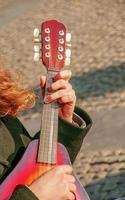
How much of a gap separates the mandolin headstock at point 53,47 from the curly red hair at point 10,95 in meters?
0.20

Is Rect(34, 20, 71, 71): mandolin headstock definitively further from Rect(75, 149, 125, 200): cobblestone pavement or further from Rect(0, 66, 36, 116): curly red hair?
Rect(75, 149, 125, 200): cobblestone pavement

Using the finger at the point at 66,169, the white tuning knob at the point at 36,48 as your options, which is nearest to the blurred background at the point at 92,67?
the white tuning knob at the point at 36,48

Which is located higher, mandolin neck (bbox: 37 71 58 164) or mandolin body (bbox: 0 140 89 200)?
mandolin neck (bbox: 37 71 58 164)

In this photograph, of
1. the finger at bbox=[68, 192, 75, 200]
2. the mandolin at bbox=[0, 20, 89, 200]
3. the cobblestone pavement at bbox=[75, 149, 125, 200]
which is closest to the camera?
the finger at bbox=[68, 192, 75, 200]

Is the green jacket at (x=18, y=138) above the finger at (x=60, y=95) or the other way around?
the other way around

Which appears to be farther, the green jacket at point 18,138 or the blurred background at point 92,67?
the blurred background at point 92,67

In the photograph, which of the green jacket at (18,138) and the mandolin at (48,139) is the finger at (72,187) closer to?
the mandolin at (48,139)

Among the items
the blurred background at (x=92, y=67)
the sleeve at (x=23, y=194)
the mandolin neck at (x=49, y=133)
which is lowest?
the blurred background at (x=92, y=67)

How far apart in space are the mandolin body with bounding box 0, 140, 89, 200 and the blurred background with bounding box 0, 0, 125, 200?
0.45 metres

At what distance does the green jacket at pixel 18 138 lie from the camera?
8.06 ft

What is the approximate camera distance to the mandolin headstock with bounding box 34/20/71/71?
8.11 ft

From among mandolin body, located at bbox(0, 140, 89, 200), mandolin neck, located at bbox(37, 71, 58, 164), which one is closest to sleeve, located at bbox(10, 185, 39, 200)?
mandolin body, located at bbox(0, 140, 89, 200)

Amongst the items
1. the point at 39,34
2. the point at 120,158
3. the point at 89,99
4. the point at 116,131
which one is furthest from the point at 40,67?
the point at 39,34

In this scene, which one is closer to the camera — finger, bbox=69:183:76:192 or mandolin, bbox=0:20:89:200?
finger, bbox=69:183:76:192
